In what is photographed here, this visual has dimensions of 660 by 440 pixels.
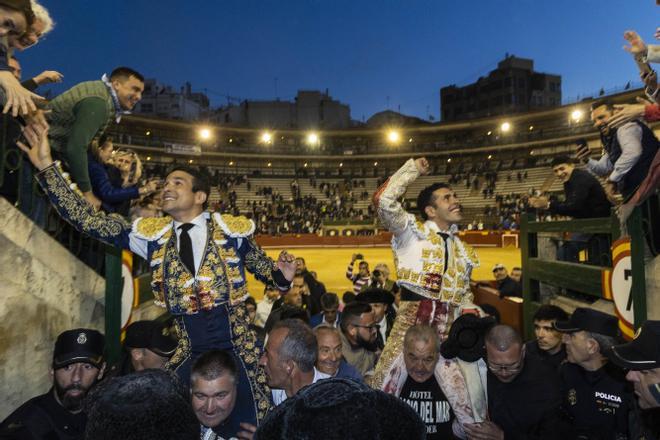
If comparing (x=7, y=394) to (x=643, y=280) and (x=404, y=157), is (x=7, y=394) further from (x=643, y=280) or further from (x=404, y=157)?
(x=404, y=157)

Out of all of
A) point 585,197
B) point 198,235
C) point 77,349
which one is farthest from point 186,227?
point 585,197

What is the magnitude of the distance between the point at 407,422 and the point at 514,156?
138 ft

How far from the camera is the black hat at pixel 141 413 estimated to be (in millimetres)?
974

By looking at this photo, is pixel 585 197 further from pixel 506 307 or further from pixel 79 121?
pixel 79 121

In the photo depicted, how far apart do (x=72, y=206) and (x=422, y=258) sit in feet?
7.23

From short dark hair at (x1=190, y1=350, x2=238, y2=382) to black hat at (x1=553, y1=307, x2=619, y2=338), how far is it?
2.30 metres

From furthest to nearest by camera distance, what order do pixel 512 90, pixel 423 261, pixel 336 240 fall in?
pixel 512 90
pixel 336 240
pixel 423 261

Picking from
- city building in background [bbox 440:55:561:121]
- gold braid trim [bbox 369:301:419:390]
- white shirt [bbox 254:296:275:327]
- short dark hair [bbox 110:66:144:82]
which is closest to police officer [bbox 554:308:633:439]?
gold braid trim [bbox 369:301:419:390]

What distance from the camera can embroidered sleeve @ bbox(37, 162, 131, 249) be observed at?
247 centimetres

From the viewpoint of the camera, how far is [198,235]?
2594mm

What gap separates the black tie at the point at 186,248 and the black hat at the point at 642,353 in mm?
2105

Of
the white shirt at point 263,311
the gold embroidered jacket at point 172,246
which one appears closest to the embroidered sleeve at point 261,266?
the gold embroidered jacket at point 172,246

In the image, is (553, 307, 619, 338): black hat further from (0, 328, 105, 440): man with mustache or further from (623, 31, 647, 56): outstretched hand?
(0, 328, 105, 440): man with mustache

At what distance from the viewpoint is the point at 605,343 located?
307 cm
